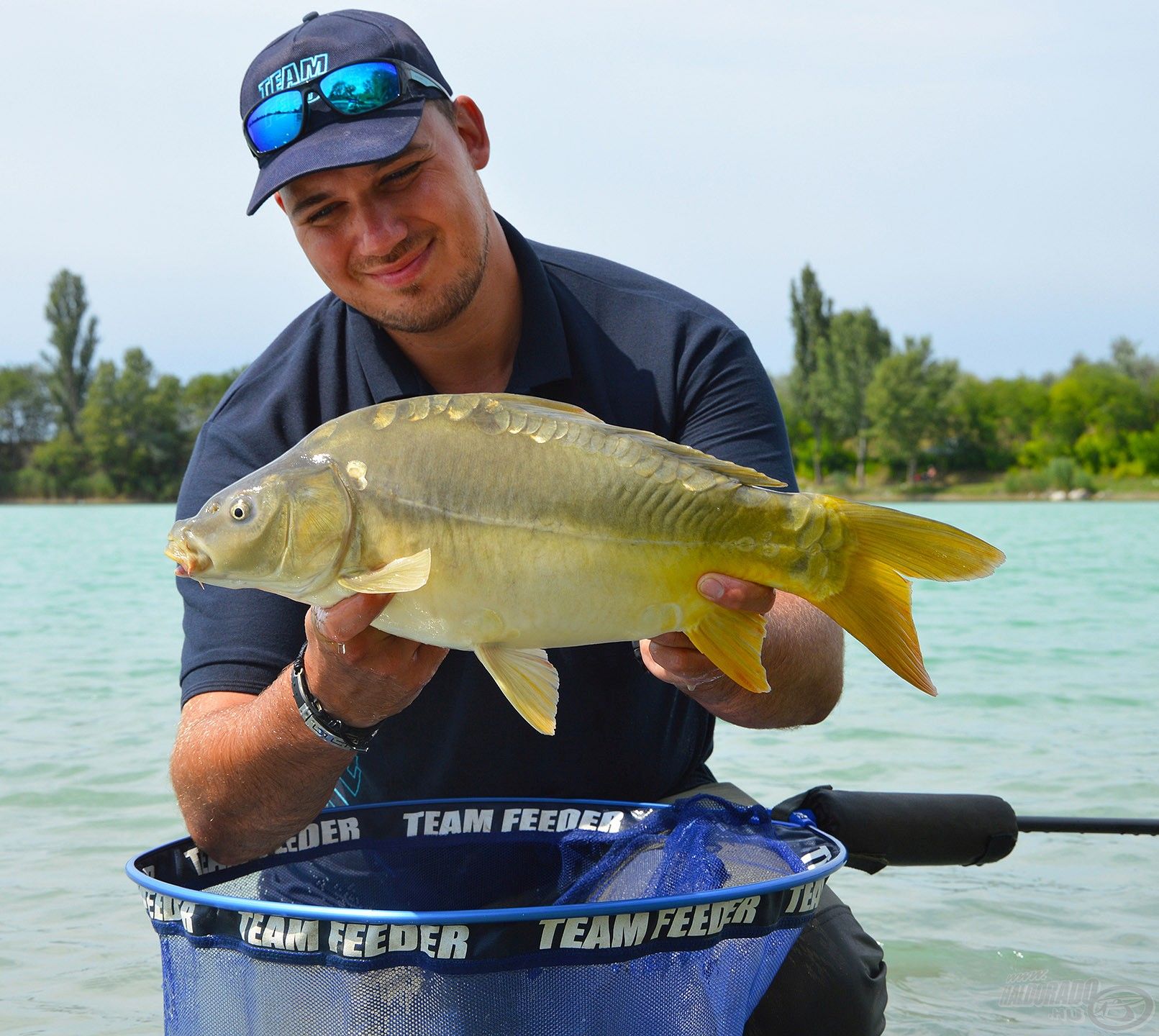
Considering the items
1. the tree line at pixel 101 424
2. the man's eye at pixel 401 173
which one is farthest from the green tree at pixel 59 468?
the man's eye at pixel 401 173

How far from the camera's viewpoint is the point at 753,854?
2.32 metres

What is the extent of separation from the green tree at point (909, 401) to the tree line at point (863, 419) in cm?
7

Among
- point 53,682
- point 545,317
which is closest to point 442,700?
point 545,317

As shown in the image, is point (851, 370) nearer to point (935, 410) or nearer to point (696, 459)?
point (935, 410)

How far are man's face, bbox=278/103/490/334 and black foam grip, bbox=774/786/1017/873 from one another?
4.37 ft

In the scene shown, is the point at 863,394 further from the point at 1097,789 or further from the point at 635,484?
the point at 635,484

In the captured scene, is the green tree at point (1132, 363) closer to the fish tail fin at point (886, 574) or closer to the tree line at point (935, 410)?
the tree line at point (935, 410)

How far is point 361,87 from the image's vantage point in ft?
8.46

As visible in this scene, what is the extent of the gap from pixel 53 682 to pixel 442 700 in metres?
8.15

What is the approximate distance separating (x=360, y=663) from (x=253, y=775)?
0.41m

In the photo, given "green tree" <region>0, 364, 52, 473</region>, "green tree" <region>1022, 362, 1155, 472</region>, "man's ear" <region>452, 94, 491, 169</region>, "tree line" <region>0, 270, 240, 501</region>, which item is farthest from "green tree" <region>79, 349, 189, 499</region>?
"man's ear" <region>452, 94, 491, 169</region>

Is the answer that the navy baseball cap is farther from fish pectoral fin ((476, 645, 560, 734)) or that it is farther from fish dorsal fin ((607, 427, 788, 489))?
fish pectoral fin ((476, 645, 560, 734))

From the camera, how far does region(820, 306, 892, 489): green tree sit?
6269 centimetres
